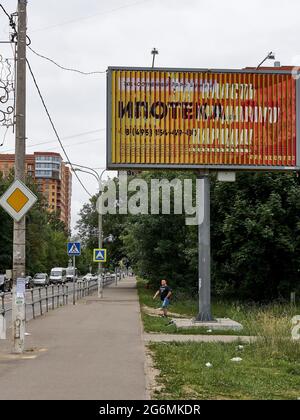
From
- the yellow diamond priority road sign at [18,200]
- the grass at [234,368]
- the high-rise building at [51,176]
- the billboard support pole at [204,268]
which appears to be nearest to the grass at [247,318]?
the grass at [234,368]

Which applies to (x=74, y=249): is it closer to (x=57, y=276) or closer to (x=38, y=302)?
(x=38, y=302)

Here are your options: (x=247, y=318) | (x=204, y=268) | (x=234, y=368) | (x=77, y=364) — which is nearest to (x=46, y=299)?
(x=204, y=268)

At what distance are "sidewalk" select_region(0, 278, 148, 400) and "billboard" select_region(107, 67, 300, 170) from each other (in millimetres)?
5640

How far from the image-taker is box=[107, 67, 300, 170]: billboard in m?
20.4

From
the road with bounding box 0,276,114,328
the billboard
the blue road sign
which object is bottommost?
the road with bounding box 0,276,114,328

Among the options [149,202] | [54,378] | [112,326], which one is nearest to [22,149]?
[54,378]

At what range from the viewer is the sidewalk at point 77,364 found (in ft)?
29.4

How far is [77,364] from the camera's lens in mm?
11656

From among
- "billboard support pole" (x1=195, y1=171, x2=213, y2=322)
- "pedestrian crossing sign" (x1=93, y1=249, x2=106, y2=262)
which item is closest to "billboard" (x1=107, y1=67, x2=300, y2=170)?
"billboard support pole" (x1=195, y1=171, x2=213, y2=322)

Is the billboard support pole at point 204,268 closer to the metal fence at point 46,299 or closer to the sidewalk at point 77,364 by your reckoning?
the sidewalk at point 77,364

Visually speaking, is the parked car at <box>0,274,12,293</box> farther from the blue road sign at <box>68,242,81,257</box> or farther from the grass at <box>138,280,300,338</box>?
the grass at <box>138,280,300,338</box>

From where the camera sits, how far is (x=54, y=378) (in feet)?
33.0

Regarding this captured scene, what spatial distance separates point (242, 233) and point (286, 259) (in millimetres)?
2417
